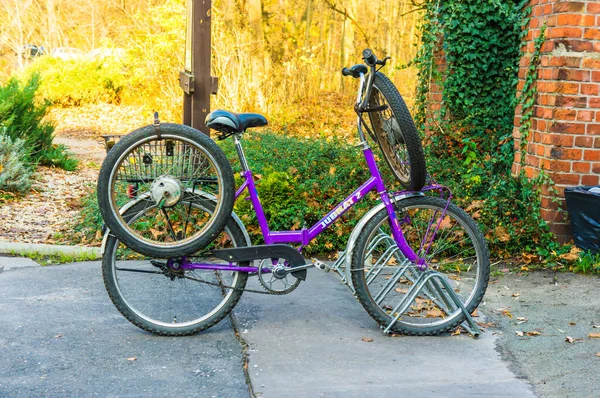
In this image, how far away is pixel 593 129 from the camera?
5363mm

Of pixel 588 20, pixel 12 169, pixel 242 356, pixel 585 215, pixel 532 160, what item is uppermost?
pixel 588 20

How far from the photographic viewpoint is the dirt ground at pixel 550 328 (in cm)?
352

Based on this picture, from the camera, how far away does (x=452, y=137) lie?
22.5ft

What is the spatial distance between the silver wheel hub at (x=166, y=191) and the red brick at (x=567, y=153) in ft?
9.89

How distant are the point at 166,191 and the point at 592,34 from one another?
11.1 feet

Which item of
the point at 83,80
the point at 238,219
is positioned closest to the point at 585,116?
the point at 238,219

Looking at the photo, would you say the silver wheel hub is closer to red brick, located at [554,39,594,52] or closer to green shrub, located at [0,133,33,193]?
red brick, located at [554,39,594,52]

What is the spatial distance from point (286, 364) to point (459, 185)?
3.07 metres

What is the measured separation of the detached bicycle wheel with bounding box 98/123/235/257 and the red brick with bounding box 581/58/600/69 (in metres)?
2.99

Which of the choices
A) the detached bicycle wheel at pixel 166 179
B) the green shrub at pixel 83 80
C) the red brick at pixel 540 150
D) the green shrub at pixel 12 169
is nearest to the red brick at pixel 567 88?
the red brick at pixel 540 150

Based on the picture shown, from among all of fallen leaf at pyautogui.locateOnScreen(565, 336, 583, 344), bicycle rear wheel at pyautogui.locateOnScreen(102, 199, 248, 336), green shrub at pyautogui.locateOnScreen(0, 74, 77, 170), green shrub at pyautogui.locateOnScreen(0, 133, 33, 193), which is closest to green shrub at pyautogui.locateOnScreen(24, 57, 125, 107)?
green shrub at pyautogui.locateOnScreen(0, 74, 77, 170)

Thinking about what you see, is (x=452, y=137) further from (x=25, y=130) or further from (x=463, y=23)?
(x=25, y=130)

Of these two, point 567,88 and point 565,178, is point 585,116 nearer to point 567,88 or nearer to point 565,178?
point 567,88

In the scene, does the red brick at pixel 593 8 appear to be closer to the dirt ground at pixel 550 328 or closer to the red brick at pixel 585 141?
the red brick at pixel 585 141
